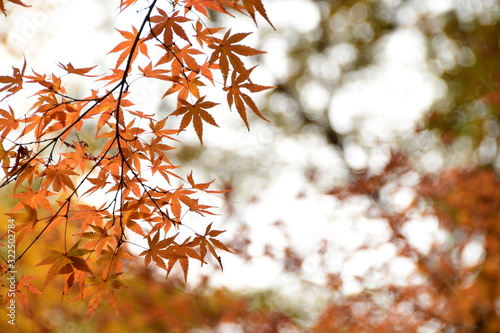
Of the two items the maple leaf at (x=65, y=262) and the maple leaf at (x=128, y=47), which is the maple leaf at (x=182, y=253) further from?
the maple leaf at (x=128, y=47)

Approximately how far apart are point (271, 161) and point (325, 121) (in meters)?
0.77

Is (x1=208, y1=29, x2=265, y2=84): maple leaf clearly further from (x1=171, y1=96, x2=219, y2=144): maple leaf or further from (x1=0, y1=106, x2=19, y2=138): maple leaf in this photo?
(x1=0, y1=106, x2=19, y2=138): maple leaf

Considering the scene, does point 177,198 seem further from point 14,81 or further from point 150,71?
point 14,81

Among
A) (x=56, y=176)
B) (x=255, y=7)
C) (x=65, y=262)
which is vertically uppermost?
(x=255, y=7)

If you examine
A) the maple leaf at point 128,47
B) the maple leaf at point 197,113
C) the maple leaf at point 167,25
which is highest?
the maple leaf at point 128,47

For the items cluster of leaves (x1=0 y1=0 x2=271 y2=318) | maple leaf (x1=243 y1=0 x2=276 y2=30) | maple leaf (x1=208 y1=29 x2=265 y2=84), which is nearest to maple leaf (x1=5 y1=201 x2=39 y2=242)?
cluster of leaves (x1=0 y1=0 x2=271 y2=318)

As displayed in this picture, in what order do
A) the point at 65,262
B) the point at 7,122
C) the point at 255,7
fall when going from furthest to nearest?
1. the point at 7,122
2. the point at 65,262
3. the point at 255,7

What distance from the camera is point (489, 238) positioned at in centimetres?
362

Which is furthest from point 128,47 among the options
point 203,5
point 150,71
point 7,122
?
point 7,122

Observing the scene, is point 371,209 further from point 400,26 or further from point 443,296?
point 400,26

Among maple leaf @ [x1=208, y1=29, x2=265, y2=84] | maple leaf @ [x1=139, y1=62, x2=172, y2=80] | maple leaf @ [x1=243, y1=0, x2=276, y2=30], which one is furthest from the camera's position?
maple leaf @ [x1=139, y1=62, x2=172, y2=80]

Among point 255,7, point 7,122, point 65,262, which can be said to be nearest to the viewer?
point 255,7

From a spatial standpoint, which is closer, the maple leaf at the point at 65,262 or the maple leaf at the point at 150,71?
the maple leaf at the point at 65,262

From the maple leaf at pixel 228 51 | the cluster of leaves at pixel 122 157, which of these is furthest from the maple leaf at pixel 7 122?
the maple leaf at pixel 228 51
